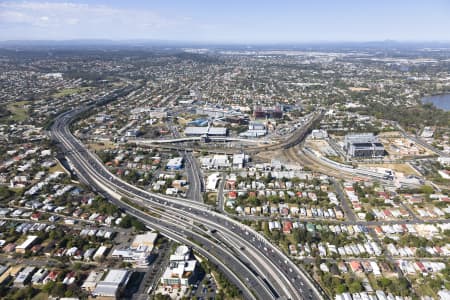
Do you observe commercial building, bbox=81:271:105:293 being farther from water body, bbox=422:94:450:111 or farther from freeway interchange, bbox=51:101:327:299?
water body, bbox=422:94:450:111

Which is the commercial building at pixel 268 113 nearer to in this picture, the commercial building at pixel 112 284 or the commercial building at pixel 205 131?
the commercial building at pixel 205 131

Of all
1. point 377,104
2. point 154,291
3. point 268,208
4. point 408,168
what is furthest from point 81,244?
point 377,104

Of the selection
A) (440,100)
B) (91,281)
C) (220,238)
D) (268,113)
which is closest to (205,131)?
(268,113)

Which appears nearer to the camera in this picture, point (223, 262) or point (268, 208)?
point (223, 262)

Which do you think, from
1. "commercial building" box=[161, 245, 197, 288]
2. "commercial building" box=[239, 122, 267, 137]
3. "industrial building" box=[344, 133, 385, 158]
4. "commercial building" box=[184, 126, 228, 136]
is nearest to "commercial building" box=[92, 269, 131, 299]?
"commercial building" box=[161, 245, 197, 288]

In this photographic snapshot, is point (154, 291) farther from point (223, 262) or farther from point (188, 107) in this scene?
point (188, 107)

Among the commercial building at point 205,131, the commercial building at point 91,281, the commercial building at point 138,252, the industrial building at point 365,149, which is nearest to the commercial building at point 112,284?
the commercial building at point 91,281
